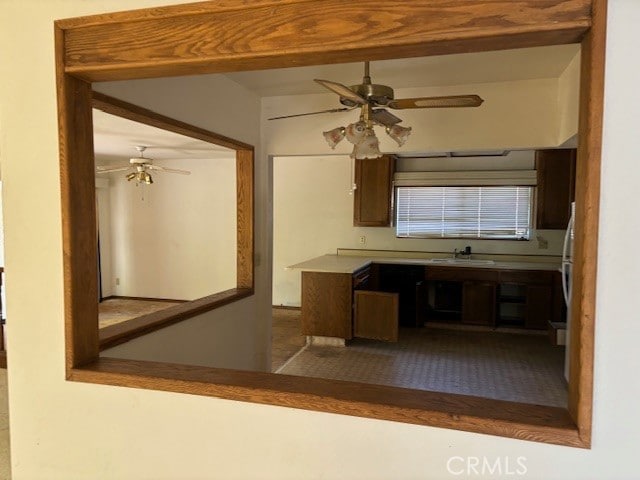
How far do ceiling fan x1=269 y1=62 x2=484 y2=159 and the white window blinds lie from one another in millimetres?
3181

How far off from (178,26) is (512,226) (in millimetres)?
5106

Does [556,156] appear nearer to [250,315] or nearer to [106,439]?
[250,315]

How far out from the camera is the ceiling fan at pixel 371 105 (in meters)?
2.21

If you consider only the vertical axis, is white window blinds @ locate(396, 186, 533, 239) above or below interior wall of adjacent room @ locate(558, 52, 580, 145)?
below

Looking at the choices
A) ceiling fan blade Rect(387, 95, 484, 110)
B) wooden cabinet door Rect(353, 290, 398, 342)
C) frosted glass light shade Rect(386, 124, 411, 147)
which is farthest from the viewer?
wooden cabinet door Rect(353, 290, 398, 342)

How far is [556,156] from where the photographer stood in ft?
15.9

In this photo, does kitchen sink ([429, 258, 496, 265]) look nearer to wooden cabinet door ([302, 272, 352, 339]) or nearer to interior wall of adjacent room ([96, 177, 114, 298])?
wooden cabinet door ([302, 272, 352, 339])

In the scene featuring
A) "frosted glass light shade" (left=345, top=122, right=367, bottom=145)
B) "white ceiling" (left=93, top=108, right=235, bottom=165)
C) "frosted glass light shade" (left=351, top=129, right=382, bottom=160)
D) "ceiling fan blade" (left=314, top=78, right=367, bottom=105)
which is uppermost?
"white ceiling" (left=93, top=108, right=235, bottom=165)

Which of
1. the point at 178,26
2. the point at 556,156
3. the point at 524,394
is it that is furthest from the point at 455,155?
the point at 178,26

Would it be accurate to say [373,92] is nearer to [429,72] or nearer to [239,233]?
[429,72]

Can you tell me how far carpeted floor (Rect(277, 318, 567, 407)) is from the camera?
3482 mm

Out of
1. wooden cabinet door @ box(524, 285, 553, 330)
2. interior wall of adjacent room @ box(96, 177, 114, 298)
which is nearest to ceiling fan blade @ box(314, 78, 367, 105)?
wooden cabinet door @ box(524, 285, 553, 330)

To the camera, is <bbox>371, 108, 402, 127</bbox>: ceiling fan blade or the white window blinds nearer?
<bbox>371, 108, 402, 127</bbox>: ceiling fan blade

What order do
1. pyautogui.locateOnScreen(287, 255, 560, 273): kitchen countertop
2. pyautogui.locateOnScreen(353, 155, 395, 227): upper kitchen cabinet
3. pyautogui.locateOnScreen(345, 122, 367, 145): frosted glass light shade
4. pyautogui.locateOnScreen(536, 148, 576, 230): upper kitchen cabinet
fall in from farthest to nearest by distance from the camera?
pyautogui.locateOnScreen(353, 155, 395, 227): upper kitchen cabinet → pyautogui.locateOnScreen(536, 148, 576, 230): upper kitchen cabinet → pyautogui.locateOnScreen(287, 255, 560, 273): kitchen countertop → pyautogui.locateOnScreen(345, 122, 367, 145): frosted glass light shade
